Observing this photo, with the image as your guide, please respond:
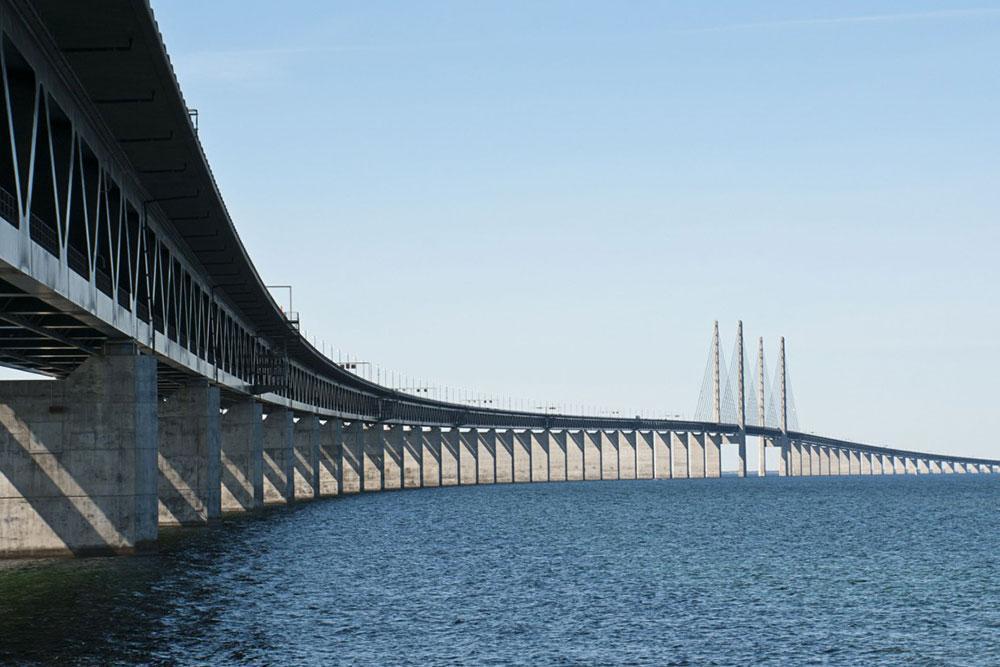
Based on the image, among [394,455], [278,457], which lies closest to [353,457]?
[394,455]

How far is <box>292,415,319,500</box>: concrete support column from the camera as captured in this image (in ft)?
366

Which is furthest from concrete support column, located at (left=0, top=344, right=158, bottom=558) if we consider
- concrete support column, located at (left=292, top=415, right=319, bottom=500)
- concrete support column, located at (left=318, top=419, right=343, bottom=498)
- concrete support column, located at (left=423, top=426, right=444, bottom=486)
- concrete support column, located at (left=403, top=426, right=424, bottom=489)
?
concrete support column, located at (left=423, top=426, right=444, bottom=486)

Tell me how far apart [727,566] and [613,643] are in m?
22.6

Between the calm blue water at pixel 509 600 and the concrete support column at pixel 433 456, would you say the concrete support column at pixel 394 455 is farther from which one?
the calm blue water at pixel 509 600

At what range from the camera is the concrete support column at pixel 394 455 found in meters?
155

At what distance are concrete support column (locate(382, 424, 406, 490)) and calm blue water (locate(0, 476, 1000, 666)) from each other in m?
83.3

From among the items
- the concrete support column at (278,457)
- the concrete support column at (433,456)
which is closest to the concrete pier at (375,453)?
the concrete support column at (433,456)

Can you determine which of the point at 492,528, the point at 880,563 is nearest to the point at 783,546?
the point at 880,563

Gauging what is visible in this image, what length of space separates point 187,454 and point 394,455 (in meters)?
90.3

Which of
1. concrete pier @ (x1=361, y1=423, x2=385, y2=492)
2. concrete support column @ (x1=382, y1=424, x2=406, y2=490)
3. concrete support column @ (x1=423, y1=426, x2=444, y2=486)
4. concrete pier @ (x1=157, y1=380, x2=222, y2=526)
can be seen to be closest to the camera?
concrete pier @ (x1=157, y1=380, x2=222, y2=526)

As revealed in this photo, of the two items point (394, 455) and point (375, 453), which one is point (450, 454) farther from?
point (375, 453)

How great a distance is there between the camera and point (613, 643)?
29453 mm

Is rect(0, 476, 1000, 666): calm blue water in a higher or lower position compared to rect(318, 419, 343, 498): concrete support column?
lower

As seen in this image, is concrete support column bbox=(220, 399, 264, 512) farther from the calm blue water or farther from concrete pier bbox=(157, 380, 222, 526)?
concrete pier bbox=(157, 380, 222, 526)
